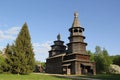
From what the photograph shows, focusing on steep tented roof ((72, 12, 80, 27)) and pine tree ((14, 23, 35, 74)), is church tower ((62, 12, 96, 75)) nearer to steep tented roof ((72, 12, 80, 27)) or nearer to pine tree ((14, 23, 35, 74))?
steep tented roof ((72, 12, 80, 27))

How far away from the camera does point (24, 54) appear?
4044cm

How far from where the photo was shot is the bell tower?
56200mm

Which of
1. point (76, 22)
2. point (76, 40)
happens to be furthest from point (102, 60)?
point (76, 40)

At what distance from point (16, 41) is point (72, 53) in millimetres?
18812

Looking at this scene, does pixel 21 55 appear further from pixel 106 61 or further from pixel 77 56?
pixel 106 61

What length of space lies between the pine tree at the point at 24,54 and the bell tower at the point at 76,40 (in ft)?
57.3

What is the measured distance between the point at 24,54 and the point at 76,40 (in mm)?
20146

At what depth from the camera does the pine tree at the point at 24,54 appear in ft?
129

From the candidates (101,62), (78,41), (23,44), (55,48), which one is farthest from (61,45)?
(23,44)

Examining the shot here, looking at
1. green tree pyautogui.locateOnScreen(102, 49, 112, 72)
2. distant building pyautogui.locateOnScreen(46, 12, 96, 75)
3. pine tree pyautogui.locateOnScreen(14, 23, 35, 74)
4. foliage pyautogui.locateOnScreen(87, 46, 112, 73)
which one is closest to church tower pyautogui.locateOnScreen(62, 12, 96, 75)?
distant building pyautogui.locateOnScreen(46, 12, 96, 75)

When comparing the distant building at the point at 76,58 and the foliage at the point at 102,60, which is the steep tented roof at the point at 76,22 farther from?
Answer: the foliage at the point at 102,60

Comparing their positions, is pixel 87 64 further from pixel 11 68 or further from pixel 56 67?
pixel 11 68

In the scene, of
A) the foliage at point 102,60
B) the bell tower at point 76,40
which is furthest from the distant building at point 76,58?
the foliage at point 102,60

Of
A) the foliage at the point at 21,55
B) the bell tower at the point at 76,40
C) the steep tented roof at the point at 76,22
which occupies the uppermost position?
the steep tented roof at the point at 76,22
